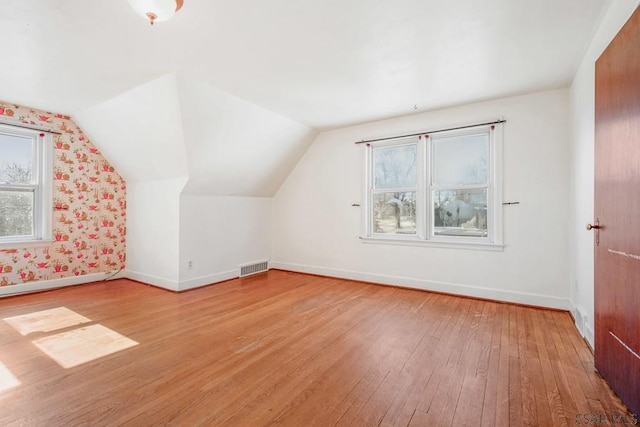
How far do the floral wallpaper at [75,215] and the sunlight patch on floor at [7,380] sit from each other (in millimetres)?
Answer: 2482

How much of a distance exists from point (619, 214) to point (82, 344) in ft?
12.6

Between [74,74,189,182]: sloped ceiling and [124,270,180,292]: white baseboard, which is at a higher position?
[74,74,189,182]: sloped ceiling

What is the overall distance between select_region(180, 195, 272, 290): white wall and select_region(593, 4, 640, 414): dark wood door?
4266 mm

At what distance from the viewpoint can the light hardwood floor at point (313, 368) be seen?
1.59 metres

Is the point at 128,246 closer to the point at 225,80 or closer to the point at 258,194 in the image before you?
the point at 258,194

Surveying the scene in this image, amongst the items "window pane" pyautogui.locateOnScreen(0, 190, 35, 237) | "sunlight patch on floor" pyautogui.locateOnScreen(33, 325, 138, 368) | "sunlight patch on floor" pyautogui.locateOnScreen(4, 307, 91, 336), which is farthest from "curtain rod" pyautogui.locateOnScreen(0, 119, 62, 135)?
"sunlight patch on floor" pyautogui.locateOnScreen(33, 325, 138, 368)

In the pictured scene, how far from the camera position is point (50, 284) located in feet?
13.2

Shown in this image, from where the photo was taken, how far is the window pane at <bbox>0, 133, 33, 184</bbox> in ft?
12.3

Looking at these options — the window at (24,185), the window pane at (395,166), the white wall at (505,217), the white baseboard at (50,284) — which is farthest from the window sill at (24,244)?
the window pane at (395,166)

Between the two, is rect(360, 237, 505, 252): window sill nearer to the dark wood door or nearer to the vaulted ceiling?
the dark wood door

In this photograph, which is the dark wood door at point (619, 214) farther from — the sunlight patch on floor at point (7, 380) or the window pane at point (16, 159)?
the window pane at point (16, 159)

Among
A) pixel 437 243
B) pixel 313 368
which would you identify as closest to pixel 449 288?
pixel 437 243

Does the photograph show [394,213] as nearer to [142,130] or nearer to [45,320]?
[142,130]

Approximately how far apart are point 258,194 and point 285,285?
5.79ft
